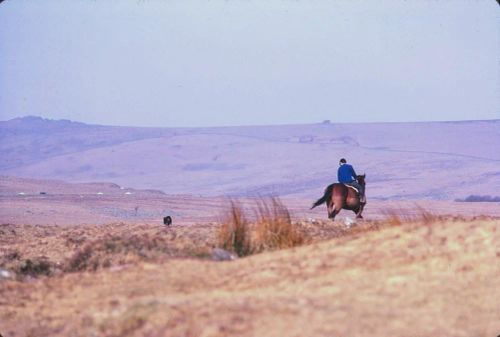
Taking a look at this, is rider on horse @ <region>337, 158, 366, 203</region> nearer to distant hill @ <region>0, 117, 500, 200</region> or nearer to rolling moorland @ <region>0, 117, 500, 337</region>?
rolling moorland @ <region>0, 117, 500, 337</region>

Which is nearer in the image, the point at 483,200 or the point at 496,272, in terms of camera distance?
the point at 496,272

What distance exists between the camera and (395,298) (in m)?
7.83

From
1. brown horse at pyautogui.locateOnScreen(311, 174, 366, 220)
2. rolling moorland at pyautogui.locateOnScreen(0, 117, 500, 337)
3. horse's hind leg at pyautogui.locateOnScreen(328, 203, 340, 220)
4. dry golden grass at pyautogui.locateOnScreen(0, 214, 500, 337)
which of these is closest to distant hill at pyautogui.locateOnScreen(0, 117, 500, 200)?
brown horse at pyautogui.locateOnScreen(311, 174, 366, 220)

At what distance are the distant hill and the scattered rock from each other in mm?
49700

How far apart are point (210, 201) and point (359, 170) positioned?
2673cm

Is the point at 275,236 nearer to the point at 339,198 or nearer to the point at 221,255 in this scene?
the point at 221,255

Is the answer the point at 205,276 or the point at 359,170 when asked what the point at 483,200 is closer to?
the point at 359,170

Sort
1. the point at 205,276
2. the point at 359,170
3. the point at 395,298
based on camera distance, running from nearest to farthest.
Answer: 1. the point at 395,298
2. the point at 205,276
3. the point at 359,170

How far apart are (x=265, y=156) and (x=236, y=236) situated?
74870mm

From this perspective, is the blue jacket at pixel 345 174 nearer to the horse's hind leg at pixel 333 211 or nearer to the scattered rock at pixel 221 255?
the horse's hind leg at pixel 333 211

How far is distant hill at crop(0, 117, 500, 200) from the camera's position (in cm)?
6956

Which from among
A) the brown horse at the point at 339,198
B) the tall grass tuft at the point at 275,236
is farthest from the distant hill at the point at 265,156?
the tall grass tuft at the point at 275,236

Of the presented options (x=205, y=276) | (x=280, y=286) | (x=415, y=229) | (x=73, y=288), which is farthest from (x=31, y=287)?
(x=415, y=229)

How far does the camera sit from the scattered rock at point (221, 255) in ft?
36.5
